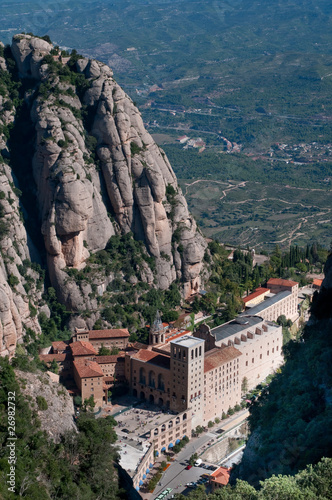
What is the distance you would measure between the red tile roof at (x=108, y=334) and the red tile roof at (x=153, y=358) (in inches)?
155

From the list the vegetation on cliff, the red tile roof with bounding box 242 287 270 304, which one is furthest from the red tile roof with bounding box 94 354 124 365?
the vegetation on cliff

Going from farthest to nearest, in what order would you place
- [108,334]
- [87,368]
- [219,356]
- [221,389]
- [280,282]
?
[280,282], [108,334], [219,356], [221,389], [87,368]

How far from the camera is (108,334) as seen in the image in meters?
71.6

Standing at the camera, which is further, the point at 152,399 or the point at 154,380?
the point at 152,399

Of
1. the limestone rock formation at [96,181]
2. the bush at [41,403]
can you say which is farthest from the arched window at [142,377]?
the bush at [41,403]

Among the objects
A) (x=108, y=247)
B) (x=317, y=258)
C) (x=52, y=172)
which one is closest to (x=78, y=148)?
(x=52, y=172)

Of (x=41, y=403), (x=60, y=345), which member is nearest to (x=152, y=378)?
(x=60, y=345)

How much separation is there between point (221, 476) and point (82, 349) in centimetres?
1803

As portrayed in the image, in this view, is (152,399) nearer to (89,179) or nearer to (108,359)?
(108,359)

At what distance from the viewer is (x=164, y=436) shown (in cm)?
6109

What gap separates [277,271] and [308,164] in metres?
107

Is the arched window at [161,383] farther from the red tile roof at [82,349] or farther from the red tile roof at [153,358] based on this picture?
the red tile roof at [82,349]

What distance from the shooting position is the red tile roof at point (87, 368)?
64.6 meters

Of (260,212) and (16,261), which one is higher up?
(16,261)
